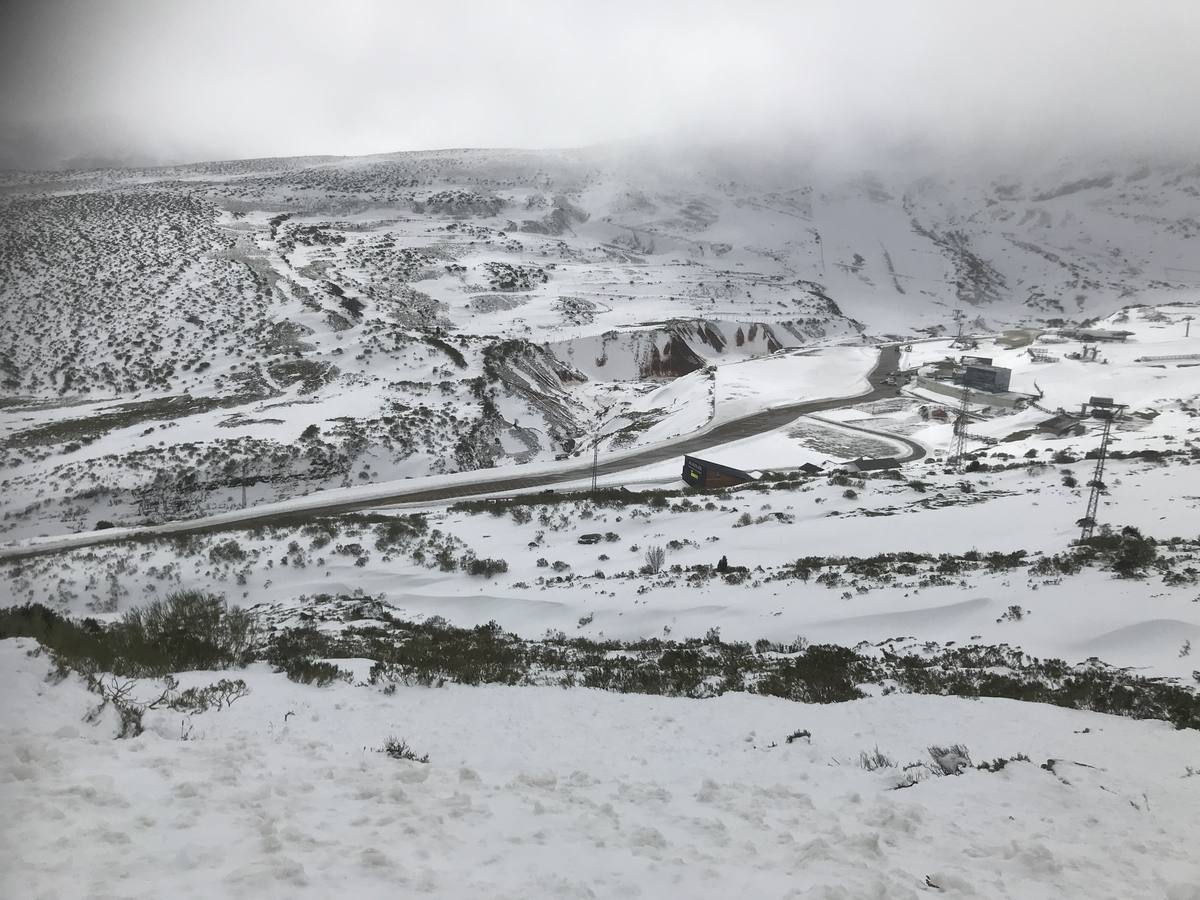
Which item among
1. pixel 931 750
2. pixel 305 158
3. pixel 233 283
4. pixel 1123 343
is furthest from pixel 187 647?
pixel 305 158

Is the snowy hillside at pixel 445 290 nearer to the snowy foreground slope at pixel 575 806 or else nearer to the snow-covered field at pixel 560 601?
the snow-covered field at pixel 560 601

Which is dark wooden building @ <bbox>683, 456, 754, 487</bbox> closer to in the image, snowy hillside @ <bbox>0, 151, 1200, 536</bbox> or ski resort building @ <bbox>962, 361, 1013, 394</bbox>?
snowy hillside @ <bbox>0, 151, 1200, 536</bbox>

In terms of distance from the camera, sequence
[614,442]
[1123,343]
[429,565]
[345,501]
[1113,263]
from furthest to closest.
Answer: [1113,263], [1123,343], [614,442], [345,501], [429,565]

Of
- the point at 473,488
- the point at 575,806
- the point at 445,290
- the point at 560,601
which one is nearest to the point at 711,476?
the point at 473,488

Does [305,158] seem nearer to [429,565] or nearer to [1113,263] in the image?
[429,565]

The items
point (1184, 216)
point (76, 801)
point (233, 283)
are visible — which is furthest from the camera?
point (1184, 216)

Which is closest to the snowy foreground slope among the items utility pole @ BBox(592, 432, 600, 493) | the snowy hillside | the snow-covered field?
the snow-covered field
